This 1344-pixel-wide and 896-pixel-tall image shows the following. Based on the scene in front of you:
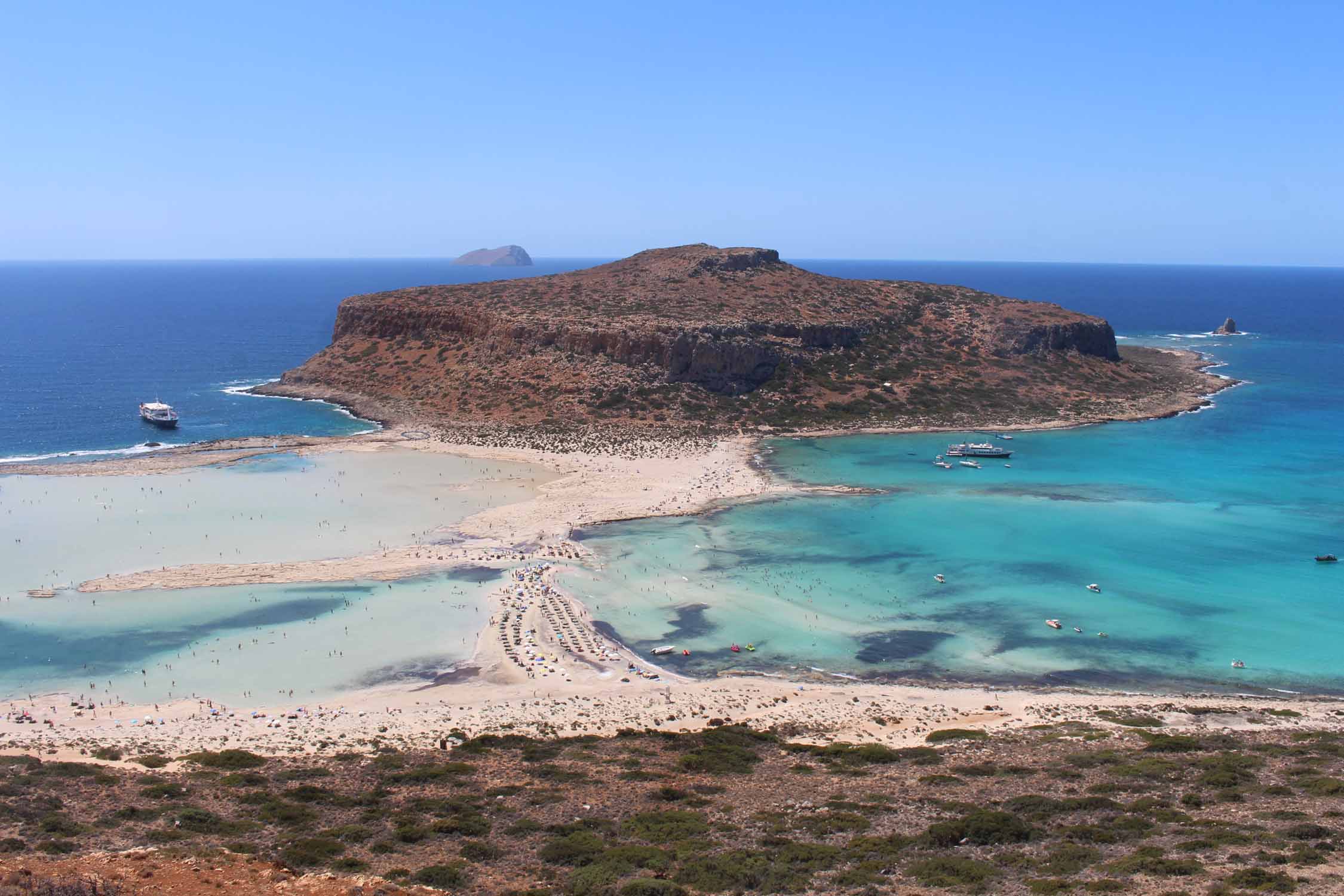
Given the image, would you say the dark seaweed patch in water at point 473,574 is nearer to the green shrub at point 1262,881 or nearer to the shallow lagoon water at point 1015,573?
the shallow lagoon water at point 1015,573

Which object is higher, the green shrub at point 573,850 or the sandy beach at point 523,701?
the green shrub at point 573,850

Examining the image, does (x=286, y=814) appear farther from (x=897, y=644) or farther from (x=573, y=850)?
(x=897, y=644)

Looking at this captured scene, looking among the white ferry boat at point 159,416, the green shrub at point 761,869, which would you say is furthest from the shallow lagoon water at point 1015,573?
the white ferry boat at point 159,416

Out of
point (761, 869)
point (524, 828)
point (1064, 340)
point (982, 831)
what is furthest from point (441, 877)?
point (1064, 340)

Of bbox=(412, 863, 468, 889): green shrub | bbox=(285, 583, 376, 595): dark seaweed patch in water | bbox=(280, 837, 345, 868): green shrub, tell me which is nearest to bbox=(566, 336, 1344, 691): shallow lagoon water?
bbox=(285, 583, 376, 595): dark seaweed patch in water

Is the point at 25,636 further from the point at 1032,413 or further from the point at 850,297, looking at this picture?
the point at 850,297

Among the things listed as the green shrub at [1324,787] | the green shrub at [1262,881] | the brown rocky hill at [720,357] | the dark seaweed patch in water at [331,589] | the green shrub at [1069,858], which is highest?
the brown rocky hill at [720,357]

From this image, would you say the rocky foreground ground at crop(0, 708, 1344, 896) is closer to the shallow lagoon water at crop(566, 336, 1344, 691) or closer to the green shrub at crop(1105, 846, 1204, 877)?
the green shrub at crop(1105, 846, 1204, 877)
